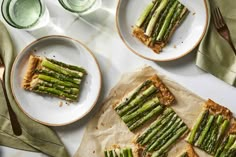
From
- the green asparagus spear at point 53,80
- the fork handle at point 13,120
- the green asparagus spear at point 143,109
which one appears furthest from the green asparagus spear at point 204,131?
the fork handle at point 13,120

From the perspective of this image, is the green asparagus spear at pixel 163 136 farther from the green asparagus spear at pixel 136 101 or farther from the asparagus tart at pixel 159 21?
the asparagus tart at pixel 159 21

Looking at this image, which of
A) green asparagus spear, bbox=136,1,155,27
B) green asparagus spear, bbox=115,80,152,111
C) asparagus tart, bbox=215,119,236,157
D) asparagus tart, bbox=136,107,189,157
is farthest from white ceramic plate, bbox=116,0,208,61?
asparagus tart, bbox=215,119,236,157

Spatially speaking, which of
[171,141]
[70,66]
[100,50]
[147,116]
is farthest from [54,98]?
[171,141]

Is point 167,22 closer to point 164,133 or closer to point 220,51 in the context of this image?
point 220,51

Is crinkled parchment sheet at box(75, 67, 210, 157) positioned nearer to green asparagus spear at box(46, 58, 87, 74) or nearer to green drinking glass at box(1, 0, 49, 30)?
green asparagus spear at box(46, 58, 87, 74)

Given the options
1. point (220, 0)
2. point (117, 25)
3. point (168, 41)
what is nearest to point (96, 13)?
point (117, 25)
